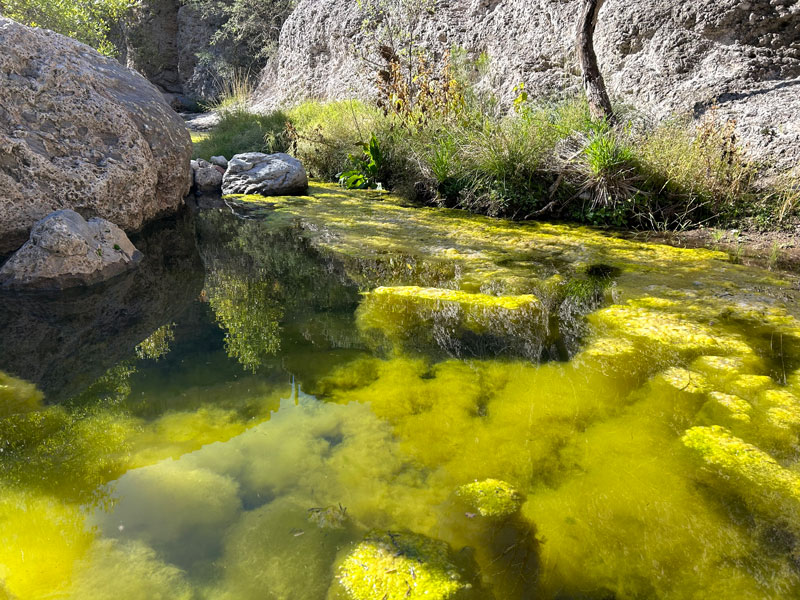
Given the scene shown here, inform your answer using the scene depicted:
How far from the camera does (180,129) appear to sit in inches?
217

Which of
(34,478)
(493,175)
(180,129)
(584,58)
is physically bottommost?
(34,478)

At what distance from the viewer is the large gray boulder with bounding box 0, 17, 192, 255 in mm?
3871

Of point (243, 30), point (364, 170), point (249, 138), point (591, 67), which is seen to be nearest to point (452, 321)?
point (591, 67)

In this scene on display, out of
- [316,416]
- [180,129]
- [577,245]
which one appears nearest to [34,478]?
[316,416]

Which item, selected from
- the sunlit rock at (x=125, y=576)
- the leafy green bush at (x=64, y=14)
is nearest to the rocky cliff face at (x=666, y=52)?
the sunlit rock at (x=125, y=576)

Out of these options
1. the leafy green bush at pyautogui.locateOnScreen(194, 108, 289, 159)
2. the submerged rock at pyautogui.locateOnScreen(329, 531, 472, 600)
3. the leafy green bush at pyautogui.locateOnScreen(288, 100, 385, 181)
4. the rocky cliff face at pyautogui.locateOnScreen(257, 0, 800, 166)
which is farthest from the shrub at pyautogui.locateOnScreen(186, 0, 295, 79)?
the submerged rock at pyautogui.locateOnScreen(329, 531, 472, 600)

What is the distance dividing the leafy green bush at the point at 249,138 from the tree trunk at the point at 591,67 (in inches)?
203

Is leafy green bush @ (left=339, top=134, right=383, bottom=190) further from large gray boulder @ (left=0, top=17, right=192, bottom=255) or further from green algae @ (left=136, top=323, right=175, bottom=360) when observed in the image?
green algae @ (left=136, top=323, right=175, bottom=360)

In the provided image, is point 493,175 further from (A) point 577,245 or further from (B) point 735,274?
(B) point 735,274

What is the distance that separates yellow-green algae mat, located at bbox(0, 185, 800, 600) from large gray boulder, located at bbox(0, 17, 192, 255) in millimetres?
2323

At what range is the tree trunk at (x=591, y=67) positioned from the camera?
5805 millimetres

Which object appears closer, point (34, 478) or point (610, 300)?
point (34, 478)

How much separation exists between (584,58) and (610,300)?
4134 mm

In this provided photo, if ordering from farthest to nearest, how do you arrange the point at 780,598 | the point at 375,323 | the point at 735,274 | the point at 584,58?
the point at 584,58
the point at 735,274
the point at 375,323
the point at 780,598
